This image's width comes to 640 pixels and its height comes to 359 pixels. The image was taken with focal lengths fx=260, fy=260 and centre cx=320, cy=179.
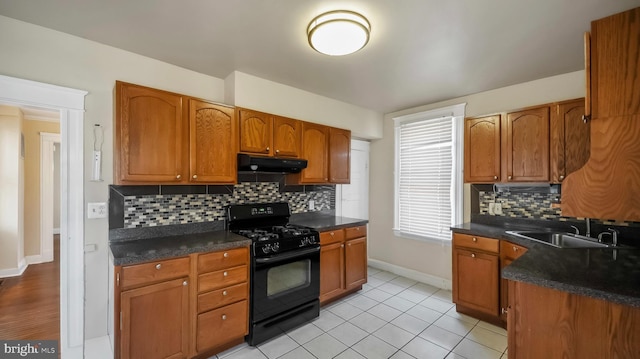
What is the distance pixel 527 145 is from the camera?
8.44 ft

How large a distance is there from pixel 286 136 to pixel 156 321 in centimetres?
199

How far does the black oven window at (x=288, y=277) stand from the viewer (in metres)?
2.38

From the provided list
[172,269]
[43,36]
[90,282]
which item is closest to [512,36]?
[172,269]

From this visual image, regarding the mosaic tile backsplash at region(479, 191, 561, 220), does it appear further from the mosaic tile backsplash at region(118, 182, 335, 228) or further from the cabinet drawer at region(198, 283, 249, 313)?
the cabinet drawer at region(198, 283, 249, 313)

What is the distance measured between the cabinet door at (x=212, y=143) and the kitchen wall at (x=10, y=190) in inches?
143

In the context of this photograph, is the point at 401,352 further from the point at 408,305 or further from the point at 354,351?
the point at 408,305

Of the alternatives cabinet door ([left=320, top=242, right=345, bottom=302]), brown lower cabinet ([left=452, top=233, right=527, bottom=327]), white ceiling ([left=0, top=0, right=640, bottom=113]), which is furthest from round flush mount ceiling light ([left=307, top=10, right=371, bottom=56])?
brown lower cabinet ([left=452, top=233, right=527, bottom=327])

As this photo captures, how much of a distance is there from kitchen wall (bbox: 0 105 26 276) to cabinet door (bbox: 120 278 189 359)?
379 cm

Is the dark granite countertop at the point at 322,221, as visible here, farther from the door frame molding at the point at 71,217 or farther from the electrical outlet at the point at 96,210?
the door frame molding at the point at 71,217

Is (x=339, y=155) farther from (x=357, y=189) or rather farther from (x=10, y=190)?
(x=10, y=190)

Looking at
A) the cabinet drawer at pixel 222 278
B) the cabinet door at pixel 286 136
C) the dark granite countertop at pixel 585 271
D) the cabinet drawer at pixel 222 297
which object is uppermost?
the cabinet door at pixel 286 136

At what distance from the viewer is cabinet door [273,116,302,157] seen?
111 inches

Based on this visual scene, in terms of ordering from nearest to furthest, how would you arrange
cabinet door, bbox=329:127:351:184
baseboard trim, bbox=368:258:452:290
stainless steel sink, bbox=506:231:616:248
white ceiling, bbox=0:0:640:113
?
white ceiling, bbox=0:0:640:113
stainless steel sink, bbox=506:231:616:248
cabinet door, bbox=329:127:351:184
baseboard trim, bbox=368:258:452:290

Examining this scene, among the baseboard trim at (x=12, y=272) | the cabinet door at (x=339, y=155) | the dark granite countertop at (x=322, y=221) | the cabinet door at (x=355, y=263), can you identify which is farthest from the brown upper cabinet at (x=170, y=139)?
the baseboard trim at (x=12, y=272)
